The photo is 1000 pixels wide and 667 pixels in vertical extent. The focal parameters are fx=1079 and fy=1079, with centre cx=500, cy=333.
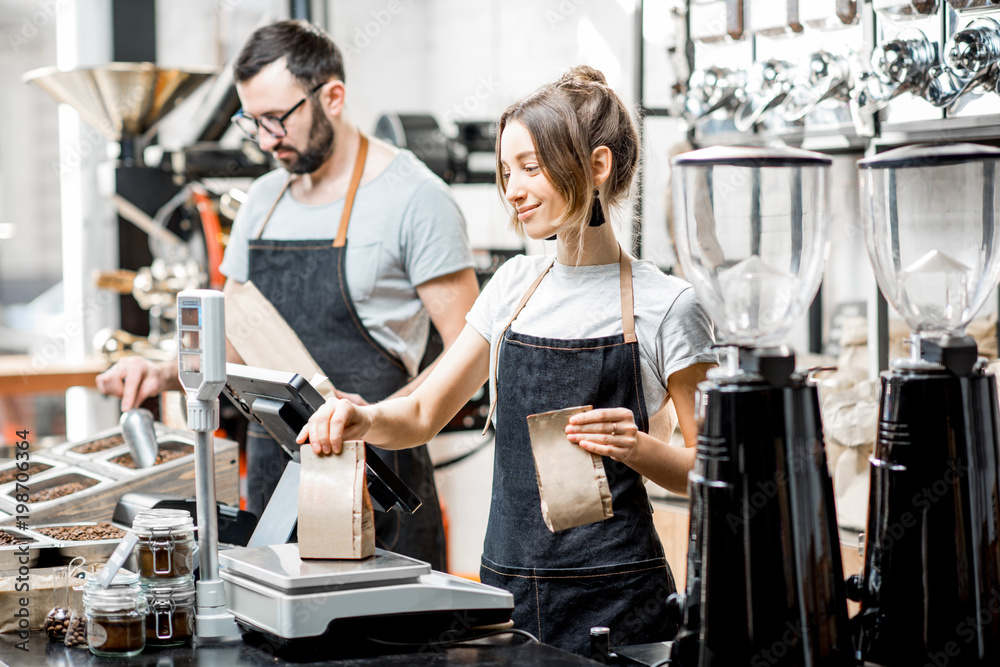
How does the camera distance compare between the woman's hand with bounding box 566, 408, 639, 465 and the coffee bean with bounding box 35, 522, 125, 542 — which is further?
the coffee bean with bounding box 35, 522, 125, 542

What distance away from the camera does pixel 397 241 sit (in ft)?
7.64

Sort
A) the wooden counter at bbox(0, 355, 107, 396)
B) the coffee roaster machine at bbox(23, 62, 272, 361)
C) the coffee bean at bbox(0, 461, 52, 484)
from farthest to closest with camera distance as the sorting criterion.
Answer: the wooden counter at bbox(0, 355, 107, 396) < the coffee roaster machine at bbox(23, 62, 272, 361) < the coffee bean at bbox(0, 461, 52, 484)

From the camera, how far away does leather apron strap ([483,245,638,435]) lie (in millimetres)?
1577

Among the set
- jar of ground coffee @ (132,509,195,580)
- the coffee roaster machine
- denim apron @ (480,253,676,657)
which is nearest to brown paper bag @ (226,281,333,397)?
denim apron @ (480,253,676,657)

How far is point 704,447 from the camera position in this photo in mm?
1085

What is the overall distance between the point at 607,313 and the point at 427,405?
316 millimetres

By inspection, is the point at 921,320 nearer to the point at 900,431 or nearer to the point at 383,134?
the point at 900,431

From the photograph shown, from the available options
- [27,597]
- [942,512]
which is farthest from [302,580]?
[942,512]

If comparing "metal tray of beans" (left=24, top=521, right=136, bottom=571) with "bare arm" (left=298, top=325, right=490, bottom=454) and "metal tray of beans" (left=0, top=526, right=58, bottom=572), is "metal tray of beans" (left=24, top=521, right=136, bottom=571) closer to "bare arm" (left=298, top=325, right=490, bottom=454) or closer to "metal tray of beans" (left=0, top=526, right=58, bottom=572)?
"metal tray of beans" (left=0, top=526, right=58, bottom=572)

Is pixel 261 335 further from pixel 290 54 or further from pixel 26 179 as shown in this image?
pixel 26 179

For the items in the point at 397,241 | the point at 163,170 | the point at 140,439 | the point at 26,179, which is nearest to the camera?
the point at 140,439

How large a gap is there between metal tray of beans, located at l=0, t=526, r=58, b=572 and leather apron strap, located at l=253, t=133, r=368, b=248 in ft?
3.23

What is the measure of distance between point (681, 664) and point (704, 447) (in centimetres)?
25

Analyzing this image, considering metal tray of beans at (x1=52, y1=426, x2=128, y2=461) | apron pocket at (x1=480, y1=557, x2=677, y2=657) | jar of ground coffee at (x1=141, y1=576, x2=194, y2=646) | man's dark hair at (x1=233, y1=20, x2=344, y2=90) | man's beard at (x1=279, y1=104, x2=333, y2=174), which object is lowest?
apron pocket at (x1=480, y1=557, x2=677, y2=657)
